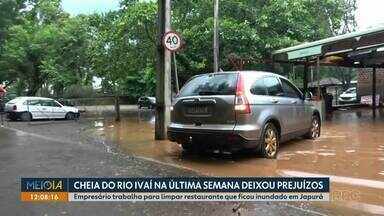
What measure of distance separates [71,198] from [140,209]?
0.95m

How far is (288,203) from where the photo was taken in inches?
256

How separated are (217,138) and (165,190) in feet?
9.54

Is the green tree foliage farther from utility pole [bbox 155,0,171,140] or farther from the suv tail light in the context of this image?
the suv tail light

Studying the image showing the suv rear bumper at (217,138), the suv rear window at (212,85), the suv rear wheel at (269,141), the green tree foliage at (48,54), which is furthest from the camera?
the green tree foliage at (48,54)

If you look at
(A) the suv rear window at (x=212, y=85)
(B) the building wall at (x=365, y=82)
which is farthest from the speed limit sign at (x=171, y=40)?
(B) the building wall at (x=365, y=82)

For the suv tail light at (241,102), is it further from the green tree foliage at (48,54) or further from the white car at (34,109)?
the green tree foliage at (48,54)

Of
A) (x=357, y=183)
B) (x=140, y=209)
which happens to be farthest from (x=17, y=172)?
(x=357, y=183)

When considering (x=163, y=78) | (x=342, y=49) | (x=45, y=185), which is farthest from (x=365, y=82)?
(x=45, y=185)

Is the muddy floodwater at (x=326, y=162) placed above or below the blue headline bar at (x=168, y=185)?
below

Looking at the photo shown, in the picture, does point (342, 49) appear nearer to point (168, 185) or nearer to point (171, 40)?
point (171, 40)

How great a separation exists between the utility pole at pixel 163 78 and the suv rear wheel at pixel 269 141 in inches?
151

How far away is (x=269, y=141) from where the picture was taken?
33.2 feet

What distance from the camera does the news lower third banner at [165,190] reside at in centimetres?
657

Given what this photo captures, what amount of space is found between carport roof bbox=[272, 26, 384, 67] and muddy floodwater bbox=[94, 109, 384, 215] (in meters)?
3.48
